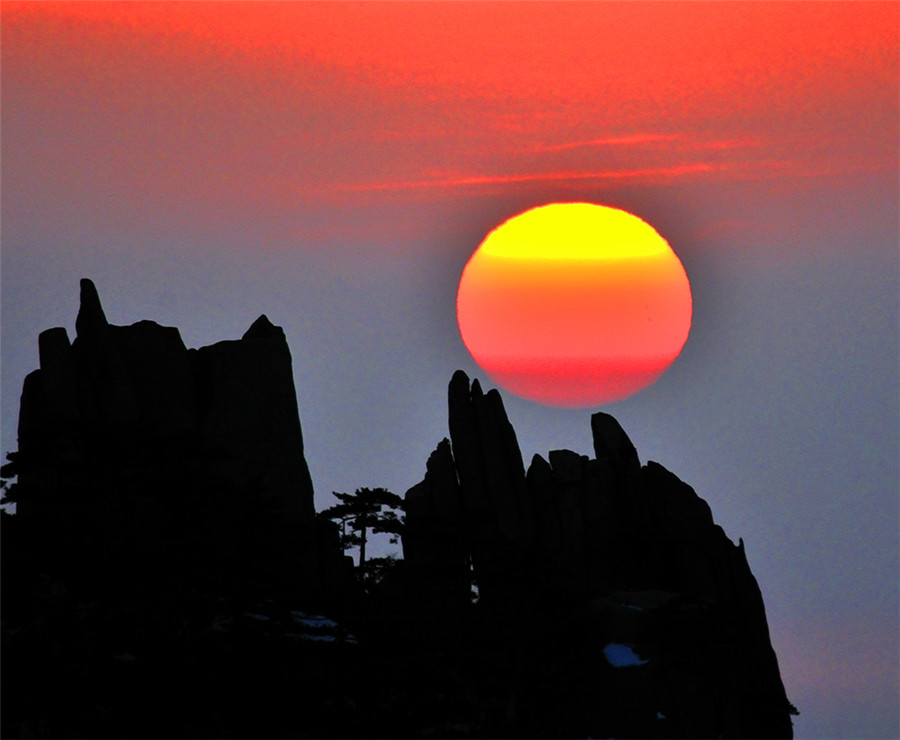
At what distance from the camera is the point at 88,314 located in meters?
116

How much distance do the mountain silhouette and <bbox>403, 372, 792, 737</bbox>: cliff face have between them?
0.58 ft

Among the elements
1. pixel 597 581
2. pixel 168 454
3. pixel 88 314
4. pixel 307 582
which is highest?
pixel 88 314

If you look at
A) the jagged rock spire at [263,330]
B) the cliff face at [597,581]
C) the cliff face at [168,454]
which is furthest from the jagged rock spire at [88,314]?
the cliff face at [597,581]

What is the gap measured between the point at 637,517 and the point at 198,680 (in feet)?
174

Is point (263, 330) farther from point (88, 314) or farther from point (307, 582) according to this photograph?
point (307, 582)

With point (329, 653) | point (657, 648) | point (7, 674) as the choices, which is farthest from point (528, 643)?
point (7, 674)

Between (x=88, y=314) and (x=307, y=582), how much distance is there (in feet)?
69.0

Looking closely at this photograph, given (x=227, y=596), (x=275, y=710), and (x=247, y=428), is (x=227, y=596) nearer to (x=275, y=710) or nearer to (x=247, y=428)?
(x=275, y=710)

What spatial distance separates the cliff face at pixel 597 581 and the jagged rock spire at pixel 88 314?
2313cm

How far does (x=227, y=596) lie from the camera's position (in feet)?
296

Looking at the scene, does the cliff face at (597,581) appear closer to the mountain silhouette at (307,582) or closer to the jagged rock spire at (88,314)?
the mountain silhouette at (307,582)

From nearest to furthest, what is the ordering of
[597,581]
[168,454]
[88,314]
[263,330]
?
1. [168,454]
2. [88,314]
3. [263,330]
4. [597,581]

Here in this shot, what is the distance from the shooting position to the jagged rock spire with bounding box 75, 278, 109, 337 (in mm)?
115938

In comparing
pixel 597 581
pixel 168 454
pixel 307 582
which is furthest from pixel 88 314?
pixel 597 581
